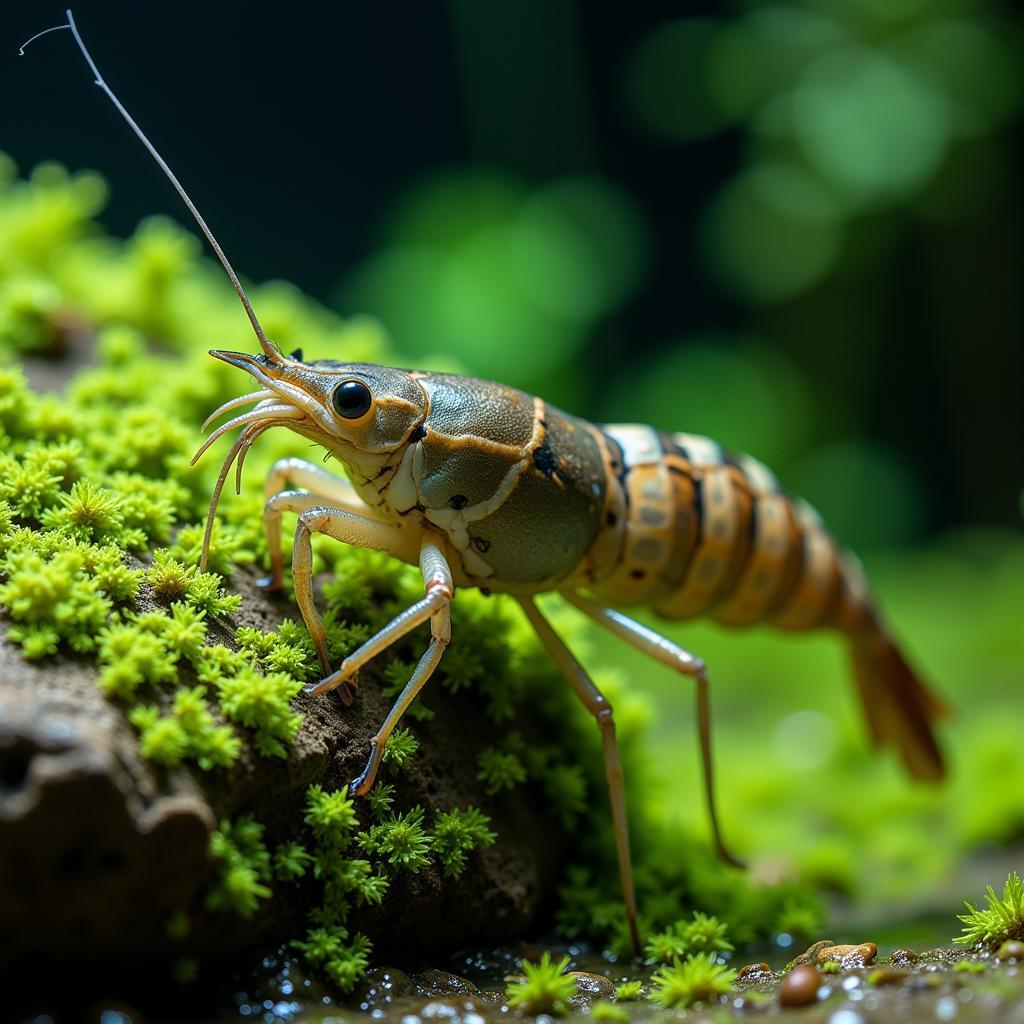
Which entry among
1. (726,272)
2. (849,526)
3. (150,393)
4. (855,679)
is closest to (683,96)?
(726,272)

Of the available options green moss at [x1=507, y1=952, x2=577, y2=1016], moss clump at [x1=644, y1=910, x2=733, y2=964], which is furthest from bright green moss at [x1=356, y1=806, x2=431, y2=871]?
moss clump at [x1=644, y1=910, x2=733, y2=964]

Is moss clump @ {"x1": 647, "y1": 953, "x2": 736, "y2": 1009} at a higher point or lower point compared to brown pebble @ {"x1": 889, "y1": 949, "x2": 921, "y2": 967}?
higher

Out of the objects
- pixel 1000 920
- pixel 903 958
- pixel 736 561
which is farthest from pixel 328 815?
pixel 736 561

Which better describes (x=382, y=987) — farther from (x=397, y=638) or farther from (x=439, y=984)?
(x=397, y=638)

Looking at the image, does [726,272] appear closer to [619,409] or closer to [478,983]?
[619,409]

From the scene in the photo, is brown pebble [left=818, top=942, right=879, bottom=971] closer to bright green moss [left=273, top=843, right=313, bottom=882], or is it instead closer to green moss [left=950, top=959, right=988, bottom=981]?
green moss [left=950, top=959, right=988, bottom=981]

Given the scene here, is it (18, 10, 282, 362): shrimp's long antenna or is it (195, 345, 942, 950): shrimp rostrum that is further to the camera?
(195, 345, 942, 950): shrimp rostrum
